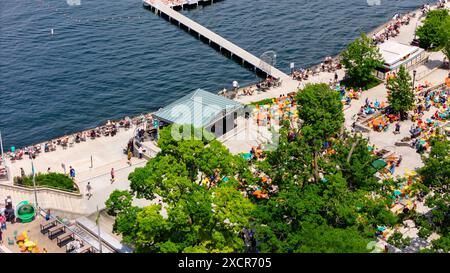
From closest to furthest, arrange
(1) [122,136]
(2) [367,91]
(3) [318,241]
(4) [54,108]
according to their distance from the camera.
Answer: (3) [318,241] → (1) [122,136] → (2) [367,91] → (4) [54,108]

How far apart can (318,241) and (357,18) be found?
A: 279 feet

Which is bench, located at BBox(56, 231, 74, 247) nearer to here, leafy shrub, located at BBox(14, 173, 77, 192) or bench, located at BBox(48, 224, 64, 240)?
bench, located at BBox(48, 224, 64, 240)

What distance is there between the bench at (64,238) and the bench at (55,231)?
0.40 m

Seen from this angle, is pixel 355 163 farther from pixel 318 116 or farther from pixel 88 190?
pixel 88 190

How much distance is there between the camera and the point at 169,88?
87438 mm

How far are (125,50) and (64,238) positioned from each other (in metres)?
58.6

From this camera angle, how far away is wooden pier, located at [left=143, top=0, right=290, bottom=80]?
292 ft

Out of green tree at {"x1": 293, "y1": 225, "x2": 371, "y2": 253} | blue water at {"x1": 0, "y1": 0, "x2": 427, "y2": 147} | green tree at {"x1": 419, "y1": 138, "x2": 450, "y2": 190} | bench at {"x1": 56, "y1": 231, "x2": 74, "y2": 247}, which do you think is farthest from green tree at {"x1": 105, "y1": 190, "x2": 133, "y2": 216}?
blue water at {"x1": 0, "y1": 0, "x2": 427, "y2": 147}

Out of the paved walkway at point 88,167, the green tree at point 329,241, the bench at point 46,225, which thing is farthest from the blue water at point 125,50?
the green tree at point 329,241

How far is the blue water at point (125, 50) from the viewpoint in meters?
82.2

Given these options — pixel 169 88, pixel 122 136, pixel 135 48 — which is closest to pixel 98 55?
pixel 135 48

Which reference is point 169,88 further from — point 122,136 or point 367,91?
point 367,91

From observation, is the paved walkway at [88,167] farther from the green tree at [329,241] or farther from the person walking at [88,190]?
the green tree at [329,241]

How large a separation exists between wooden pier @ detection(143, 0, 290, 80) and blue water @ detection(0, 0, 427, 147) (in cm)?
136
